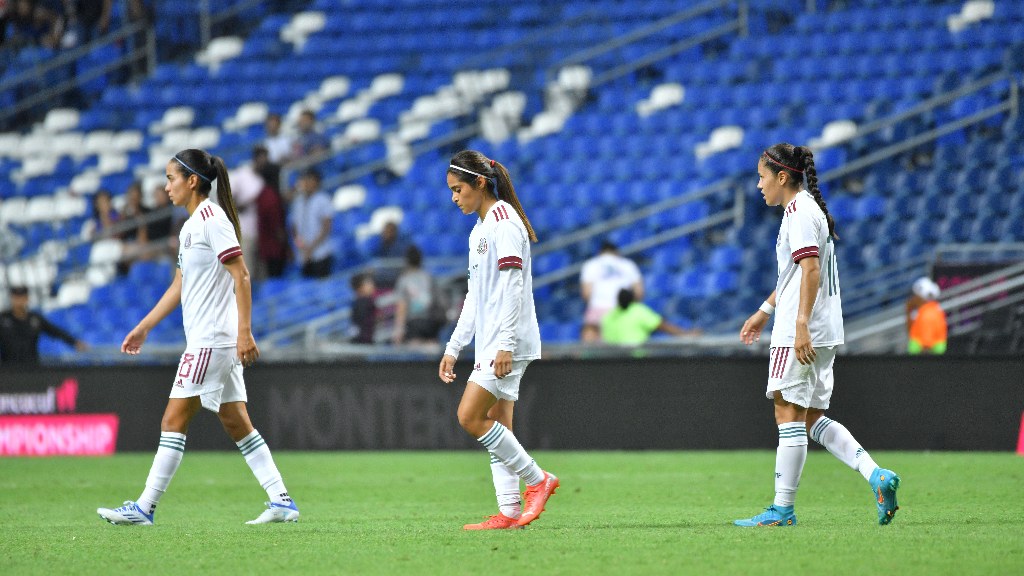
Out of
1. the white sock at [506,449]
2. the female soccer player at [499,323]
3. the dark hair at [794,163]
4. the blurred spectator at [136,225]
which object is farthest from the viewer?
the blurred spectator at [136,225]

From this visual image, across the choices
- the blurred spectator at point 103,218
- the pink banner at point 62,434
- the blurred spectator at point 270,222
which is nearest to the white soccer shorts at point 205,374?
the pink banner at point 62,434

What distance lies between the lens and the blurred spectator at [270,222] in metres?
20.7

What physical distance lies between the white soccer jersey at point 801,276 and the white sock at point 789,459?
44 cm

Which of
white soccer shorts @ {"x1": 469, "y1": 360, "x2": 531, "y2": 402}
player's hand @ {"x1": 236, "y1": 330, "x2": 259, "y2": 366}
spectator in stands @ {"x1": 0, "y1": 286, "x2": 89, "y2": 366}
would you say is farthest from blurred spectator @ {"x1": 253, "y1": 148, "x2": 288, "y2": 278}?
white soccer shorts @ {"x1": 469, "y1": 360, "x2": 531, "y2": 402}

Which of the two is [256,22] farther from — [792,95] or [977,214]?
[977,214]

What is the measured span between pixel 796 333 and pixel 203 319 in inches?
124

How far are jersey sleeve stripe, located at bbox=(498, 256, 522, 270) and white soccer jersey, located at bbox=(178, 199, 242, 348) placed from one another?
5.20ft

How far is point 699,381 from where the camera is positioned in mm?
15461

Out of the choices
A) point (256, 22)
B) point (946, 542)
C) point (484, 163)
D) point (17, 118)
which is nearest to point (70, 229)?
point (17, 118)

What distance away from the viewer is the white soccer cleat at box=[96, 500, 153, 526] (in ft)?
28.3

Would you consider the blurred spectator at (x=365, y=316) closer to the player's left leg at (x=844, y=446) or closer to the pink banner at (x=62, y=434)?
the pink banner at (x=62, y=434)

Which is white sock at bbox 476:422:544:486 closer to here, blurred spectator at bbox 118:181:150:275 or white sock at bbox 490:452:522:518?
white sock at bbox 490:452:522:518

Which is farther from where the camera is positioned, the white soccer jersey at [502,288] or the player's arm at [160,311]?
the player's arm at [160,311]

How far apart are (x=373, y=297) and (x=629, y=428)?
12.0ft
